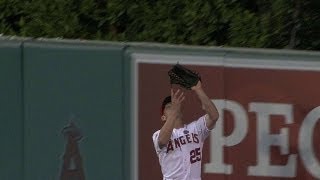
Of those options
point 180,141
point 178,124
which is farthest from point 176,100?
point 180,141

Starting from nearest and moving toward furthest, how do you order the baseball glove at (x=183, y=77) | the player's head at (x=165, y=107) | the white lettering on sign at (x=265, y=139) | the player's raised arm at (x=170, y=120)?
the player's raised arm at (x=170, y=120) < the baseball glove at (x=183, y=77) < the player's head at (x=165, y=107) < the white lettering on sign at (x=265, y=139)

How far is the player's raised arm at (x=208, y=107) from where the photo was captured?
6566 millimetres

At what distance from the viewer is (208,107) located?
260 inches

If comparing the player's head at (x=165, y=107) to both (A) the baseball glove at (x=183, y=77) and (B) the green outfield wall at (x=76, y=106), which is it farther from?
(B) the green outfield wall at (x=76, y=106)

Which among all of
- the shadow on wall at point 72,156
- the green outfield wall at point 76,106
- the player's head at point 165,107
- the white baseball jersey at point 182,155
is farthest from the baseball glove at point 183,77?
the shadow on wall at point 72,156

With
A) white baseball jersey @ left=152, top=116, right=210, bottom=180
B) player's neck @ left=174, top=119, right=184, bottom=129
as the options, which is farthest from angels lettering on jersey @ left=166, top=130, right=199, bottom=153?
player's neck @ left=174, top=119, right=184, bottom=129

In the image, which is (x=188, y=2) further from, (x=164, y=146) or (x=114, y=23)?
(x=164, y=146)

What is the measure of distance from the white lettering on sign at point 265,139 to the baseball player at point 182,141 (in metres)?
0.56

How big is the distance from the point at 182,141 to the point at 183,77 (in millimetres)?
542

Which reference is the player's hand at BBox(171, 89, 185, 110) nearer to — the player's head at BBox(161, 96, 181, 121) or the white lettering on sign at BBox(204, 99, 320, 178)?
the player's head at BBox(161, 96, 181, 121)

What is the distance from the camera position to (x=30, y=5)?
963 centimetres

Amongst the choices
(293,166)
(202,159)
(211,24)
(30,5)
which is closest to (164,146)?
(202,159)

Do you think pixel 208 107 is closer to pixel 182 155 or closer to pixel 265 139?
pixel 182 155

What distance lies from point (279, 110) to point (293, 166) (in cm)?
51
